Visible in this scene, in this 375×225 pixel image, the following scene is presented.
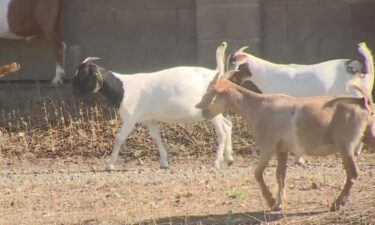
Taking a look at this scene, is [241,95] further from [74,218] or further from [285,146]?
[74,218]

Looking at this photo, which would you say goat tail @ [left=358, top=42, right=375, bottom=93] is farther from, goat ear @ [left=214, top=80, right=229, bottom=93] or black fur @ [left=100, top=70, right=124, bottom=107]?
goat ear @ [left=214, top=80, right=229, bottom=93]

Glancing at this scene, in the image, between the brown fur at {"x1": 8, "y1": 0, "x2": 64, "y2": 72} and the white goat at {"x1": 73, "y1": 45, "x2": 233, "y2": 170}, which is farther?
the brown fur at {"x1": 8, "y1": 0, "x2": 64, "y2": 72}

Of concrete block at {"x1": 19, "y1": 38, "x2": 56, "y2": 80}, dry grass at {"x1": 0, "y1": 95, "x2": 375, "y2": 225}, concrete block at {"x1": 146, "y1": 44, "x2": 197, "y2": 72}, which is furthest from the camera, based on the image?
concrete block at {"x1": 19, "y1": 38, "x2": 56, "y2": 80}

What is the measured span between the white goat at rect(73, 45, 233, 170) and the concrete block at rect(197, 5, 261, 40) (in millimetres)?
2151

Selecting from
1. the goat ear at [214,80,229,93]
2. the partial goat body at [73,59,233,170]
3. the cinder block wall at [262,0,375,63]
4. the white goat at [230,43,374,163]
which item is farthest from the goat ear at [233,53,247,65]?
the goat ear at [214,80,229,93]

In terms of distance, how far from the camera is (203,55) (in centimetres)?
1403

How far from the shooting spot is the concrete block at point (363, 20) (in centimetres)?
1405

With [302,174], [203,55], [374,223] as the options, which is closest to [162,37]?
[203,55]

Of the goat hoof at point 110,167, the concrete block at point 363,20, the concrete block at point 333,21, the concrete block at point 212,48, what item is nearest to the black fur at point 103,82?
the goat hoof at point 110,167

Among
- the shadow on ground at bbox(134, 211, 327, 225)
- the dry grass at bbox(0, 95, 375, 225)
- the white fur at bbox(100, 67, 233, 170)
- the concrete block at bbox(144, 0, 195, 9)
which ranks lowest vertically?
the dry grass at bbox(0, 95, 375, 225)

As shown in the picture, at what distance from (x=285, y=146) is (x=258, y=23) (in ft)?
18.3

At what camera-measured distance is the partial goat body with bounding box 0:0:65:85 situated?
14336mm

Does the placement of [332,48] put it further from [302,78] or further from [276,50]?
[302,78]

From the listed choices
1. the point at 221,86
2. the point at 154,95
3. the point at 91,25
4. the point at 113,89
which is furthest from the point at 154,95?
the point at 91,25
